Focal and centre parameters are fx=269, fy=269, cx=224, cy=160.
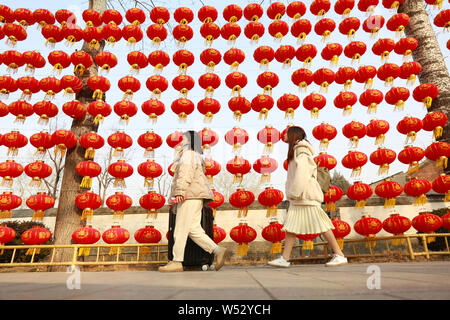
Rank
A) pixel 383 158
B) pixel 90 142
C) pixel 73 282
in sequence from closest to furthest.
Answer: pixel 73 282
pixel 383 158
pixel 90 142

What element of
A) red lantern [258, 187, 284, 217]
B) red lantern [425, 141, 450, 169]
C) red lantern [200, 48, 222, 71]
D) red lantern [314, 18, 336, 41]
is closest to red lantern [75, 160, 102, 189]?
red lantern [200, 48, 222, 71]

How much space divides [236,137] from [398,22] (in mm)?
3896

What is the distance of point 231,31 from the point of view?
5320 millimetres

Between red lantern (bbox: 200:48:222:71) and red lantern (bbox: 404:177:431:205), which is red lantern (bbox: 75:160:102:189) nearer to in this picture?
red lantern (bbox: 200:48:222:71)

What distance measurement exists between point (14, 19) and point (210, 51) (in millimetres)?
4052

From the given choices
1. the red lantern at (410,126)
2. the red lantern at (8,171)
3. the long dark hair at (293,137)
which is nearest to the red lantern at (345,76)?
the red lantern at (410,126)

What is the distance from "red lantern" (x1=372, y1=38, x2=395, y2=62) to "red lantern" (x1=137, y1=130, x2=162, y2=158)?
4405 mm

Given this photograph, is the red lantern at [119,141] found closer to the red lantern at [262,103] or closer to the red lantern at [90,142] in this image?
the red lantern at [90,142]

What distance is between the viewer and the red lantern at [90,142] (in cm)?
477

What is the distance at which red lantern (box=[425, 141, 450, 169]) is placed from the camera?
454cm

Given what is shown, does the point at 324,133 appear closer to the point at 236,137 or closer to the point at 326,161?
the point at 326,161

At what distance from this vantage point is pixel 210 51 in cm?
522

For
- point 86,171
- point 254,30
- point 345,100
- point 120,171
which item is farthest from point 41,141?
point 345,100
